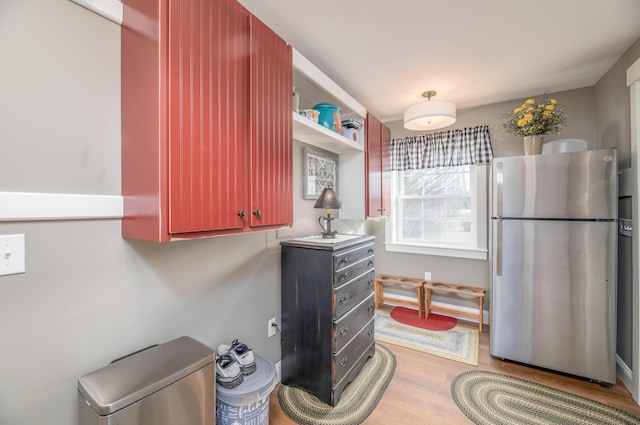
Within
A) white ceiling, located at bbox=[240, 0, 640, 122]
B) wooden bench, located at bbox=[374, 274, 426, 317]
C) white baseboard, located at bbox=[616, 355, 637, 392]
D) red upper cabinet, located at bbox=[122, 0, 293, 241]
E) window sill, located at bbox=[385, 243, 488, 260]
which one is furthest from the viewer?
wooden bench, located at bbox=[374, 274, 426, 317]

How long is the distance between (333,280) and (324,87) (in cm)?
140

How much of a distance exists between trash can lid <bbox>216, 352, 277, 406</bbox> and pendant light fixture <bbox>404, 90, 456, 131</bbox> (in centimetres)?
228

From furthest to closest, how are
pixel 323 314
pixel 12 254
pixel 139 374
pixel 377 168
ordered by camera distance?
1. pixel 377 168
2. pixel 323 314
3. pixel 139 374
4. pixel 12 254

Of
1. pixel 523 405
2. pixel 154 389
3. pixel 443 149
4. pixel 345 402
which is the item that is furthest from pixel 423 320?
pixel 154 389

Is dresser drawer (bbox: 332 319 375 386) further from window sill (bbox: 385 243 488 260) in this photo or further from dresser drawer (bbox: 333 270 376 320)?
window sill (bbox: 385 243 488 260)

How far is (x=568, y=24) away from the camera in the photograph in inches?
67.7

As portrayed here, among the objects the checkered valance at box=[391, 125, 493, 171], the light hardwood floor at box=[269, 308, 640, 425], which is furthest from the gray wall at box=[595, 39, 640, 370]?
the checkered valance at box=[391, 125, 493, 171]

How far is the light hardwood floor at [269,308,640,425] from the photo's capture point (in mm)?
1742

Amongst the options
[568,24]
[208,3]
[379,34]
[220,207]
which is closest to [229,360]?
[220,207]

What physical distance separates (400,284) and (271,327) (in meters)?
1.99

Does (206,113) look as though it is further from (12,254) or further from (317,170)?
(317,170)

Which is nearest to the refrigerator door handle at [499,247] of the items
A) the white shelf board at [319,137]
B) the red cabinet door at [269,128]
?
the white shelf board at [319,137]

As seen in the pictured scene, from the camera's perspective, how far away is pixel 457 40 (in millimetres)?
1874

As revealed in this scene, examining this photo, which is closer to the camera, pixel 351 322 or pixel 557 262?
pixel 351 322
